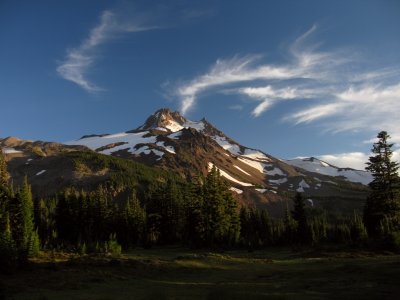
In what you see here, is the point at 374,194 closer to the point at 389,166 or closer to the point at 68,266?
the point at 389,166

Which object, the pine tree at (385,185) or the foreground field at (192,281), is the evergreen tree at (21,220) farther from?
the pine tree at (385,185)

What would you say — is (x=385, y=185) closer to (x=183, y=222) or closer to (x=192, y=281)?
(x=192, y=281)

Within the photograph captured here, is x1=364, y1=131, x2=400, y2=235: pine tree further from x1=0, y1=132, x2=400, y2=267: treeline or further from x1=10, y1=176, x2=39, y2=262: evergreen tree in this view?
x1=10, y1=176, x2=39, y2=262: evergreen tree

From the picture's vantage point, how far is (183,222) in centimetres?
11319

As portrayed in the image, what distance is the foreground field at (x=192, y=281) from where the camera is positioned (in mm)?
26531

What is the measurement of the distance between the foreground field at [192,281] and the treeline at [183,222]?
10.4m

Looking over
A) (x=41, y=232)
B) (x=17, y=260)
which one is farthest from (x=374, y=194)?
(x=41, y=232)

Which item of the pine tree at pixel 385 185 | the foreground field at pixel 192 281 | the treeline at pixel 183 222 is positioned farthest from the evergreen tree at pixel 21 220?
the pine tree at pixel 385 185

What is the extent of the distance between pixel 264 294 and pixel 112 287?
1391 cm

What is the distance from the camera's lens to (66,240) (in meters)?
103

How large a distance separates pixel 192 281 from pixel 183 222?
76527 mm

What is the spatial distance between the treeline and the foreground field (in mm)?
10351

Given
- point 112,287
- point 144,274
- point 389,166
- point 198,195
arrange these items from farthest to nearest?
point 198,195, point 389,166, point 144,274, point 112,287

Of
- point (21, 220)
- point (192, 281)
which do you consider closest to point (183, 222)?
point (21, 220)
